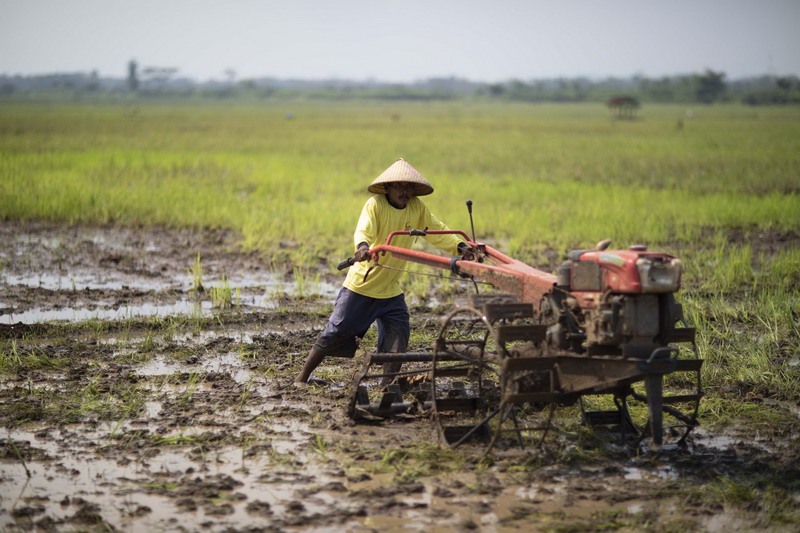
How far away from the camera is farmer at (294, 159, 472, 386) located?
5.23m

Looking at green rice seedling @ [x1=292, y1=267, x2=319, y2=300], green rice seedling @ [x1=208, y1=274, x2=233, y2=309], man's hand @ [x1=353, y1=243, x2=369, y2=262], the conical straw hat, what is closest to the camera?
man's hand @ [x1=353, y1=243, x2=369, y2=262]

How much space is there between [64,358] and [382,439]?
2722 mm

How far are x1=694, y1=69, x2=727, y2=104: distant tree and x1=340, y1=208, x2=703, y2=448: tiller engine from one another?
10664 cm

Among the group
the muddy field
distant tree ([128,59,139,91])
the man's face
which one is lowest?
the muddy field

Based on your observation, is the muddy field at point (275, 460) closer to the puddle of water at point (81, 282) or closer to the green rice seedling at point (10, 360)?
the green rice seedling at point (10, 360)

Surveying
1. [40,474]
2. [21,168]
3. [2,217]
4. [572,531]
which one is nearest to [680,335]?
[572,531]

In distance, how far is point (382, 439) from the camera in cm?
464

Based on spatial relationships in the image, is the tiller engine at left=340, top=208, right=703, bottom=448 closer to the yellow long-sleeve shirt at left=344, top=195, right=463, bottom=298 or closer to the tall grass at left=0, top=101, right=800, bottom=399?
the yellow long-sleeve shirt at left=344, top=195, right=463, bottom=298

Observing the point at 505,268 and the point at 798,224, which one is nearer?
the point at 505,268

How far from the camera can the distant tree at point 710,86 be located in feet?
341

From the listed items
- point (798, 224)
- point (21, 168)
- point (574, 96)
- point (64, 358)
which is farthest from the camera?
point (574, 96)

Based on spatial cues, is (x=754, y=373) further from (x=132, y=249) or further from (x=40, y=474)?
(x=132, y=249)

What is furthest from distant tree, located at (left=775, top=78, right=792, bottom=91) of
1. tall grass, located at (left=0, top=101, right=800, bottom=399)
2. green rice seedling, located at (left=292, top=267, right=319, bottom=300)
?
green rice seedling, located at (left=292, top=267, right=319, bottom=300)

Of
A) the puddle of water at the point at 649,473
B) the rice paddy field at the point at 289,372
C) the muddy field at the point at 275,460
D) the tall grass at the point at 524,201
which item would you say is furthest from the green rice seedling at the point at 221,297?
the puddle of water at the point at 649,473
